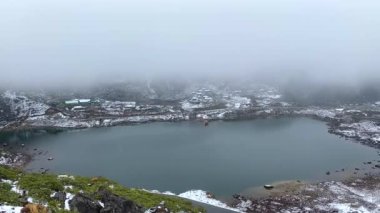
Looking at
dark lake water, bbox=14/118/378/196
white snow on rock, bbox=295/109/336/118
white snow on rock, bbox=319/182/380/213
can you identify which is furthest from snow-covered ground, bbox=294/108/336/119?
white snow on rock, bbox=319/182/380/213

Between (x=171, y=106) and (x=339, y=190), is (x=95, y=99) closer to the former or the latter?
(x=171, y=106)

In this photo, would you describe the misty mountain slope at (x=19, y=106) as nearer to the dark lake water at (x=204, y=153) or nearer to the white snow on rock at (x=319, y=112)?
the dark lake water at (x=204, y=153)

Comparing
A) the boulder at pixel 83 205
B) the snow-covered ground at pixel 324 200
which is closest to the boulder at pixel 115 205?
the boulder at pixel 83 205

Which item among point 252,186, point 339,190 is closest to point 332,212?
point 339,190

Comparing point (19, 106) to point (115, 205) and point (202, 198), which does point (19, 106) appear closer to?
point (202, 198)

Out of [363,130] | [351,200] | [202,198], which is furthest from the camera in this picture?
[363,130]

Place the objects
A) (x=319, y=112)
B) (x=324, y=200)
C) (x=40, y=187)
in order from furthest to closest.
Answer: (x=319, y=112) < (x=324, y=200) < (x=40, y=187)

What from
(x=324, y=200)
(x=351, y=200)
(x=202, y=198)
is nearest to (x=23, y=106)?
(x=202, y=198)
